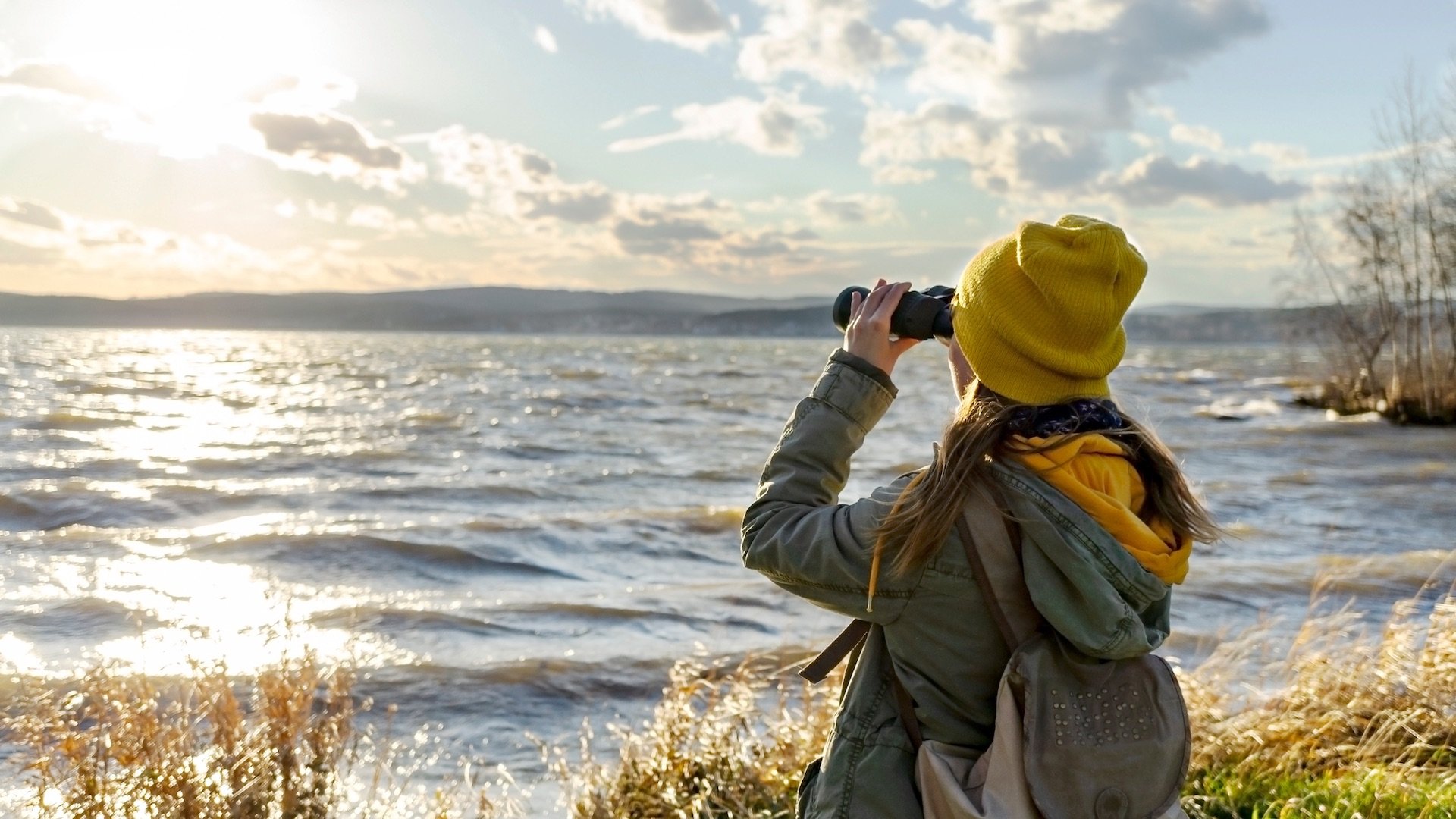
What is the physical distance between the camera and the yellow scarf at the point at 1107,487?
2023mm

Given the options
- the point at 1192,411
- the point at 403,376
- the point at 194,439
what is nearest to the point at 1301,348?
the point at 1192,411

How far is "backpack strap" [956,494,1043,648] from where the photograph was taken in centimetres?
202

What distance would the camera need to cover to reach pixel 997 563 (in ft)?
6.64

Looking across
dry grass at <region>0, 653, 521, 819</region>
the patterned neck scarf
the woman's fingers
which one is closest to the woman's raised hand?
the woman's fingers

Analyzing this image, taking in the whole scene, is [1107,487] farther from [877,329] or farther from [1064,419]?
[877,329]

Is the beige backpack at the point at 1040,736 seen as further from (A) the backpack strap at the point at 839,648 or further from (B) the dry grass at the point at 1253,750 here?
(B) the dry grass at the point at 1253,750

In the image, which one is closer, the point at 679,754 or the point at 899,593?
the point at 899,593

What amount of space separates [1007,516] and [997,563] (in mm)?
86

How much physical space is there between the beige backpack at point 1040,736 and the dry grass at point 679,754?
7.37ft

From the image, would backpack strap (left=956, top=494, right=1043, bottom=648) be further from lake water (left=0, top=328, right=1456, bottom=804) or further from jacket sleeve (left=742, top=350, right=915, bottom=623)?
lake water (left=0, top=328, right=1456, bottom=804)

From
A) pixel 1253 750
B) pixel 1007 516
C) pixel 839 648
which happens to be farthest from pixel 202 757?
pixel 1253 750

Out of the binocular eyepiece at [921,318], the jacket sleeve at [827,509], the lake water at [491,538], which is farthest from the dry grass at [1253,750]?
the binocular eyepiece at [921,318]

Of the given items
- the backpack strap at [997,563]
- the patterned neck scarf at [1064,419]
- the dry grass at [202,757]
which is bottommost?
the dry grass at [202,757]

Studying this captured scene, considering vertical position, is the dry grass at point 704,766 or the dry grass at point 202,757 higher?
the dry grass at point 202,757
